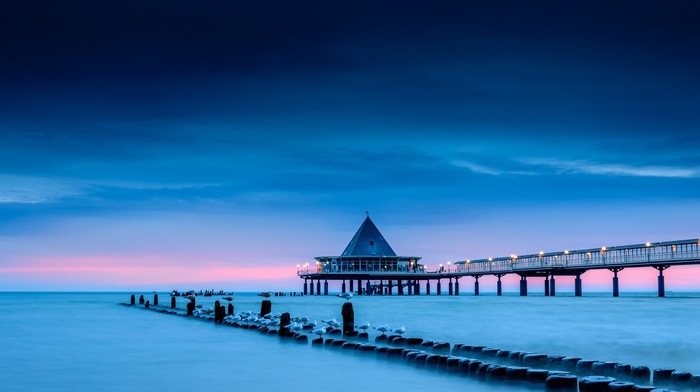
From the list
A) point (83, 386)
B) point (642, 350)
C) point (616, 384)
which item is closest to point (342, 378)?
point (83, 386)

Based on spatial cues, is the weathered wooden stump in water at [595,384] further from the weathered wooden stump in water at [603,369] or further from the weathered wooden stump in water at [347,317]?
the weathered wooden stump in water at [347,317]

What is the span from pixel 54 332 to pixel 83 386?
2385 cm

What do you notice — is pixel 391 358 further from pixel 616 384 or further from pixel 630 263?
pixel 630 263

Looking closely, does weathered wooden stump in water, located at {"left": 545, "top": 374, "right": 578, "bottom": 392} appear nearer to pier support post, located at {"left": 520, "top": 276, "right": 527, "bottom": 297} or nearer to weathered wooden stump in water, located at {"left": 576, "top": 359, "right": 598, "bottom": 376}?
weathered wooden stump in water, located at {"left": 576, "top": 359, "right": 598, "bottom": 376}

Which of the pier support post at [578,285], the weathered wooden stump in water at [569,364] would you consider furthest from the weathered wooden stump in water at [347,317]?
the pier support post at [578,285]

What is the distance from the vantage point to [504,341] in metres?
34.1

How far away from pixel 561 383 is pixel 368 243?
13533 centimetres

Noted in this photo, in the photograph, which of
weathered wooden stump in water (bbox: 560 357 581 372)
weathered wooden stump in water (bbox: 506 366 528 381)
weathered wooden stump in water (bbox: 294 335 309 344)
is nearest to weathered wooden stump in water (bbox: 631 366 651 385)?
weathered wooden stump in water (bbox: 560 357 581 372)

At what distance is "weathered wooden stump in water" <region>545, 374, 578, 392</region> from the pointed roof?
133 meters

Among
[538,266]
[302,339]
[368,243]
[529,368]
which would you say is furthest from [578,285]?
[529,368]

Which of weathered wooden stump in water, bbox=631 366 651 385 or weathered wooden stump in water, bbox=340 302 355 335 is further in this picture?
weathered wooden stump in water, bbox=340 302 355 335

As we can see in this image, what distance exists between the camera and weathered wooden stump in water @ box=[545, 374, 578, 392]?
53.2 ft

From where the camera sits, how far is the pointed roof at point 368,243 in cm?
15000

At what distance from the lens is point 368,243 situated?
152 m
